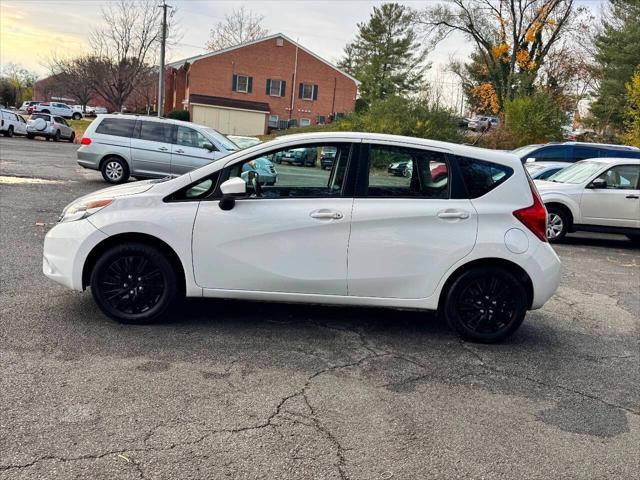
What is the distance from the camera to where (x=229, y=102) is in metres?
54.2

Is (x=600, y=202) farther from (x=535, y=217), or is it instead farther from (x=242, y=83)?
(x=242, y=83)

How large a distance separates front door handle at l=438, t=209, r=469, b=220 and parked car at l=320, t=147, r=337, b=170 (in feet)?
3.33

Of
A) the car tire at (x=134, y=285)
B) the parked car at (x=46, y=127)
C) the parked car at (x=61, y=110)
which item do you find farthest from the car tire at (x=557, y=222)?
the parked car at (x=61, y=110)

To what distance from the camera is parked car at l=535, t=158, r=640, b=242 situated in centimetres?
1148

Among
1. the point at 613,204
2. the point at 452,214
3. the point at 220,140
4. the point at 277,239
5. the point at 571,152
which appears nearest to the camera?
the point at 277,239

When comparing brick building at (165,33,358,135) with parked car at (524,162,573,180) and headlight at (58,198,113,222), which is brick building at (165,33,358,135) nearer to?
parked car at (524,162,573,180)

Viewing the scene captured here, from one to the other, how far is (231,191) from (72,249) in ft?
4.64

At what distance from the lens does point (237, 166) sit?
5199 millimetres

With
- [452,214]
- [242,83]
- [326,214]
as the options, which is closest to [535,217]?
[452,214]

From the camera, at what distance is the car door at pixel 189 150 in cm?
1516

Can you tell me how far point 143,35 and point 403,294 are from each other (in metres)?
48.9

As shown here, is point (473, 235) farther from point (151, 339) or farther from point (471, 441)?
point (151, 339)

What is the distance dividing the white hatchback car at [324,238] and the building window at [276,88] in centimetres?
5340

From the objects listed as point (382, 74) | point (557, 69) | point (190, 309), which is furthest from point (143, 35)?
point (190, 309)
